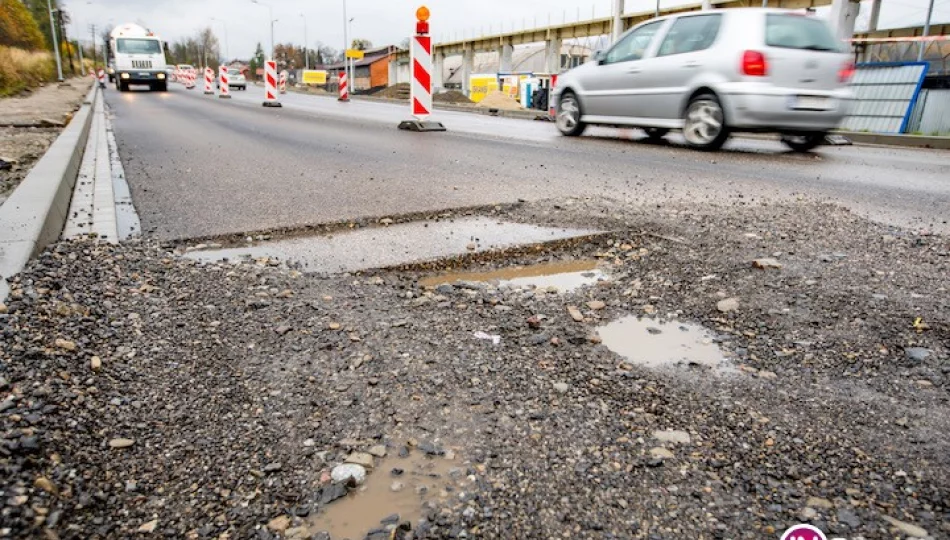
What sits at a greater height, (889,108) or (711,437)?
(889,108)

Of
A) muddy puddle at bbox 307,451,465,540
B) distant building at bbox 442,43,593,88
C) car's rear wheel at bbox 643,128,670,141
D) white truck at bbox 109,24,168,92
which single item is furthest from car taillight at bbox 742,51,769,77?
distant building at bbox 442,43,593,88

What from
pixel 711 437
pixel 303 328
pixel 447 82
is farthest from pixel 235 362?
pixel 447 82

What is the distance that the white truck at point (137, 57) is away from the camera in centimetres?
3136

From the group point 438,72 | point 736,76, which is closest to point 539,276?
point 736,76

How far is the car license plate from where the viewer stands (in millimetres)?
7859

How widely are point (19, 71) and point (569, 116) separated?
3120 centimetres

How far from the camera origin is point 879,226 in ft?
13.0

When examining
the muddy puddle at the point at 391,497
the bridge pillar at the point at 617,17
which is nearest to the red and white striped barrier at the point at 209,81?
the bridge pillar at the point at 617,17

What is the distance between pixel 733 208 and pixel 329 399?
140 inches

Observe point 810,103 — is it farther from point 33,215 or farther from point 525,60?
point 525,60

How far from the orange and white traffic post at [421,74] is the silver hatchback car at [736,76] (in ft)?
11.5

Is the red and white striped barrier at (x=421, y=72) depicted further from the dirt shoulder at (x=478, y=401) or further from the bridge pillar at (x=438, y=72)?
the bridge pillar at (x=438, y=72)

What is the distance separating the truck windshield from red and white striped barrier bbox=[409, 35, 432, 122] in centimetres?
2681

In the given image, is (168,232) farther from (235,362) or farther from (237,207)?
(235,362)
